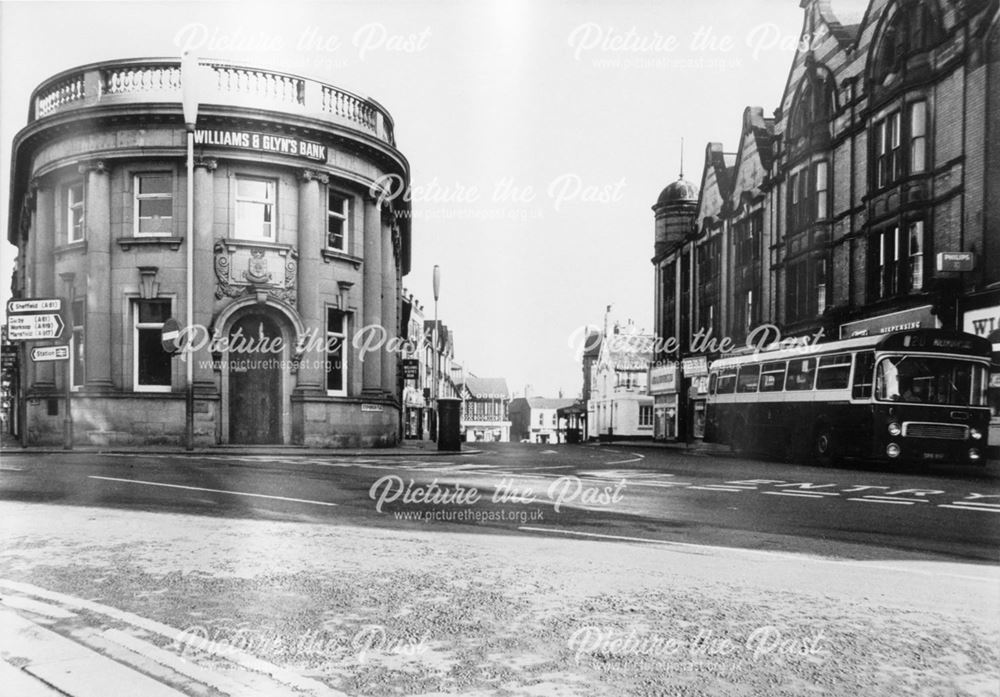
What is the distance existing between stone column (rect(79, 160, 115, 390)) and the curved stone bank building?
15 millimetres

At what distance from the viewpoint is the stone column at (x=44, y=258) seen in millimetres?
5393

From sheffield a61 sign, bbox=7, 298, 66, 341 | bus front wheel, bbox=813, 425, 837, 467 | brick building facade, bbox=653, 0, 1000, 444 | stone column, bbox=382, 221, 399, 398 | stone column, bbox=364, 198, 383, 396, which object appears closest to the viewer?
brick building facade, bbox=653, 0, 1000, 444

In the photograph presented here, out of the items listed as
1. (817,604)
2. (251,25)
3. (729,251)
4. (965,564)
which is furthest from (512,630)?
(729,251)

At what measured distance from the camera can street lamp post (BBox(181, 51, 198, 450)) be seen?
4.81 m

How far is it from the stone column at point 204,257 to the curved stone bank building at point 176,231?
0.06 ft

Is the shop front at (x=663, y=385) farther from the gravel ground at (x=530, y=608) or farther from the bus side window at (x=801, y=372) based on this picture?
the gravel ground at (x=530, y=608)

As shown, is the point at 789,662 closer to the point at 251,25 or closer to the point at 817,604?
the point at 817,604

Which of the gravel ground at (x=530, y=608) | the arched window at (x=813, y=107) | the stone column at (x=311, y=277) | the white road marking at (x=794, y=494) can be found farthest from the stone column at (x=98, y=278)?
the white road marking at (x=794, y=494)

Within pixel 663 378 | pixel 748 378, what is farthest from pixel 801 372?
pixel 663 378

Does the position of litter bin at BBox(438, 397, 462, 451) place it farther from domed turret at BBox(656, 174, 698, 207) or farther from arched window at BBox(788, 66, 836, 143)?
domed turret at BBox(656, 174, 698, 207)

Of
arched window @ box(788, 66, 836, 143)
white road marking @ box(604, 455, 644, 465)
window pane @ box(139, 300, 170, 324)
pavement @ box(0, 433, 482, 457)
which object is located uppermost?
arched window @ box(788, 66, 836, 143)

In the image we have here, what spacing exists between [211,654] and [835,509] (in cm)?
579

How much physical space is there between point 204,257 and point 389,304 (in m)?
2.51

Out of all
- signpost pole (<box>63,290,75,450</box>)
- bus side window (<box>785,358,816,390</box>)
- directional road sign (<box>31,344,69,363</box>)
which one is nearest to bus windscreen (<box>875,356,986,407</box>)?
bus side window (<box>785,358,816,390</box>)
